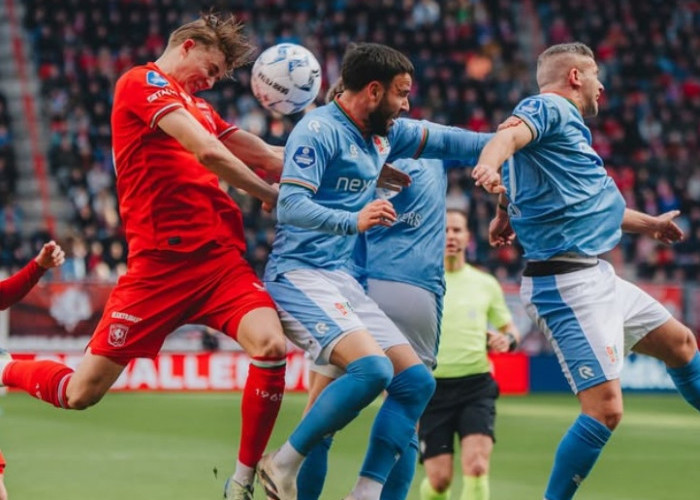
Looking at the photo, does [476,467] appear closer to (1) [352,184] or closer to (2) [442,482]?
(2) [442,482]

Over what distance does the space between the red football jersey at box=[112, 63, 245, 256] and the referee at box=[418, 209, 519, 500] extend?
7.75 feet

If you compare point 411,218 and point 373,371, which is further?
point 411,218

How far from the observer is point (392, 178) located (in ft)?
23.3

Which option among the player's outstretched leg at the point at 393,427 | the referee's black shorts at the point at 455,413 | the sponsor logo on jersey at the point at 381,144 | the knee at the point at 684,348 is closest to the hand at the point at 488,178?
the sponsor logo on jersey at the point at 381,144

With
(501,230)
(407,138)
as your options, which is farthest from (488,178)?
(501,230)

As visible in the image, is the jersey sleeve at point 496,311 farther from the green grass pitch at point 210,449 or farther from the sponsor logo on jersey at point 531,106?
the sponsor logo on jersey at point 531,106

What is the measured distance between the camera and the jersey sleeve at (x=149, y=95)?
657cm

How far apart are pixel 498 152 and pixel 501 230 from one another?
1.51 meters

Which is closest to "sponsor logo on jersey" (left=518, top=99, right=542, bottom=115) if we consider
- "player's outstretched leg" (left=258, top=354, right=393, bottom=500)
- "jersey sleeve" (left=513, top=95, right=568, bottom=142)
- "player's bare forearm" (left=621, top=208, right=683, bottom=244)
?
"jersey sleeve" (left=513, top=95, right=568, bottom=142)

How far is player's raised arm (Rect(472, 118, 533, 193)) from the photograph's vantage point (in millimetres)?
5984

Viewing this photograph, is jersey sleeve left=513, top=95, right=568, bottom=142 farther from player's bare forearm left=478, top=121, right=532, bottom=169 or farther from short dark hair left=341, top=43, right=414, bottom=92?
short dark hair left=341, top=43, right=414, bottom=92

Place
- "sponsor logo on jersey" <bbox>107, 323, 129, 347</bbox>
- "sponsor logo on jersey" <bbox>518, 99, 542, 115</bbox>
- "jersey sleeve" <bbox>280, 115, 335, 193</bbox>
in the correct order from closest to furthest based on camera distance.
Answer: "jersey sleeve" <bbox>280, 115, 335, 193</bbox>
"sponsor logo on jersey" <bbox>518, 99, 542, 115</bbox>
"sponsor logo on jersey" <bbox>107, 323, 129, 347</bbox>

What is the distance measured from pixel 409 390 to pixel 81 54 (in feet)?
64.6

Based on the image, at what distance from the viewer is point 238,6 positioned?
89.7ft
